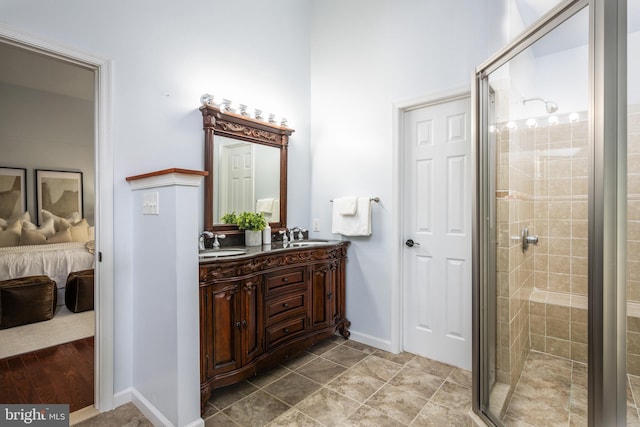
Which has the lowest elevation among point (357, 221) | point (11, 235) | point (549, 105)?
point (11, 235)

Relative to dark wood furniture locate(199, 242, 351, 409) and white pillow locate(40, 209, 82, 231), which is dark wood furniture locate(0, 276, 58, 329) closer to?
white pillow locate(40, 209, 82, 231)

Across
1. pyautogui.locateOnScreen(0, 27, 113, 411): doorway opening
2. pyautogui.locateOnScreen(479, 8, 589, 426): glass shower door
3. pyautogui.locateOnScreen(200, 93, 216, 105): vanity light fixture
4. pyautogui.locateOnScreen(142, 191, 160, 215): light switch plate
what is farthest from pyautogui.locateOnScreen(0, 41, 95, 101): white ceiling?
pyautogui.locateOnScreen(479, 8, 589, 426): glass shower door

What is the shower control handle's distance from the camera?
1766 mm

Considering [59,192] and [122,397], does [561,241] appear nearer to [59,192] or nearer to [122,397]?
[122,397]

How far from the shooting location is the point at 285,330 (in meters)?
2.49

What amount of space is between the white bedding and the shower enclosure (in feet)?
13.3

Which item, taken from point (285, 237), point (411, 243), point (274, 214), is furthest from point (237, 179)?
point (411, 243)

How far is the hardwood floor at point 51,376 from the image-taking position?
2049 mm

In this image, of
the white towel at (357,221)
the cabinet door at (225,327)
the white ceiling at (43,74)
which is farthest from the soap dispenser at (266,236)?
the white ceiling at (43,74)

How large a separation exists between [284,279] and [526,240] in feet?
5.10

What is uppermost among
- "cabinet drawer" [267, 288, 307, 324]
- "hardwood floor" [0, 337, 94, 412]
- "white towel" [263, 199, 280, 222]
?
"white towel" [263, 199, 280, 222]

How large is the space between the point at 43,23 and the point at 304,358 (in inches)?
105

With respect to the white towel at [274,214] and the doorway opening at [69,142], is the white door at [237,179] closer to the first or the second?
the white towel at [274,214]

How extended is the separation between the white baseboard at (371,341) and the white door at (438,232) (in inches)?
5.8
